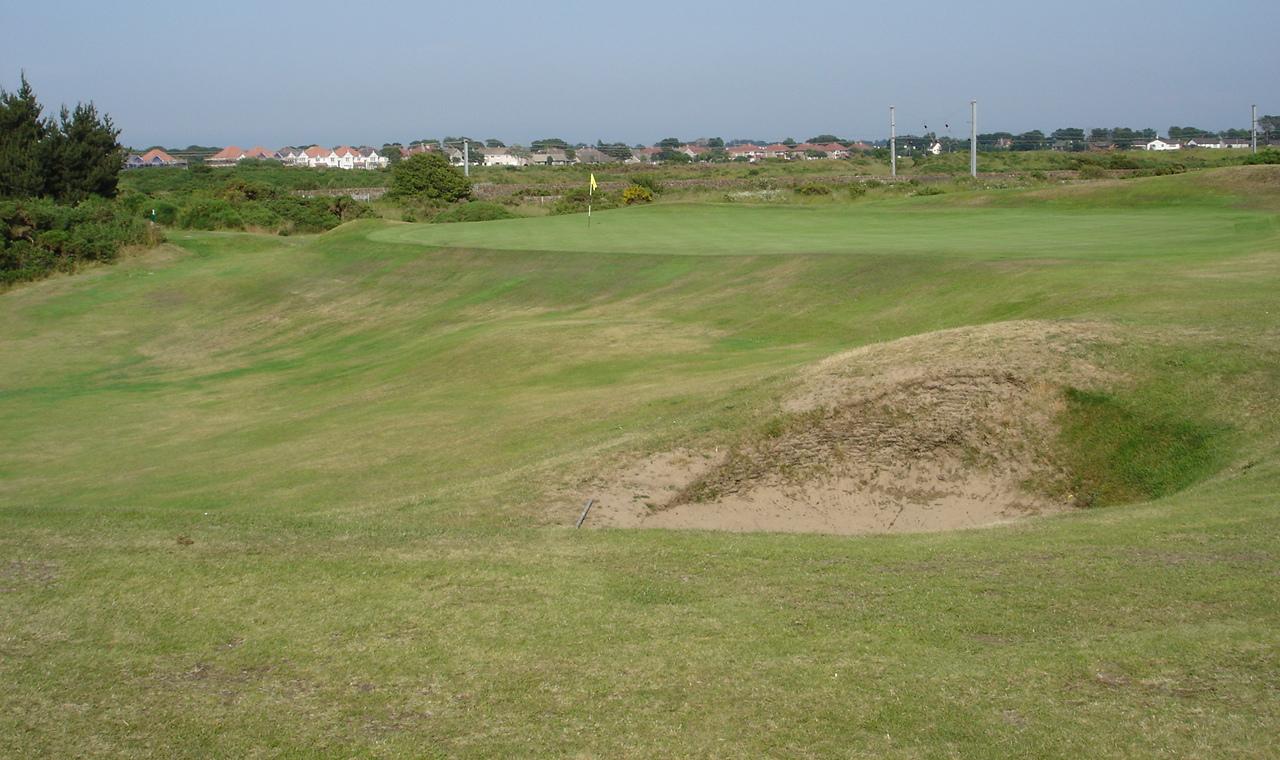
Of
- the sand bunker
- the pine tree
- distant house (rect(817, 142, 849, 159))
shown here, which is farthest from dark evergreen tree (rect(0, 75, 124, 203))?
distant house (rect(817, 142, 849, 159))

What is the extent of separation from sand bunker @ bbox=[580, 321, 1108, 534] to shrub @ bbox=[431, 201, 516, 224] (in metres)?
49.3

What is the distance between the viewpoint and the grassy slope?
6535mm

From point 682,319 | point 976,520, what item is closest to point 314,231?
point 682,319

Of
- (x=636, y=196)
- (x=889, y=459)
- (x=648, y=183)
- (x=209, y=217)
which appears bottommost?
(x=889, y=459)

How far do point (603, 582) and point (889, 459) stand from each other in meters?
6.06

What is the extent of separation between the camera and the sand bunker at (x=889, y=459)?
13500mm

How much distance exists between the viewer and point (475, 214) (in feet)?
208

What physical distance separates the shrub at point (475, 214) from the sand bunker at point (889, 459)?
49.3 m

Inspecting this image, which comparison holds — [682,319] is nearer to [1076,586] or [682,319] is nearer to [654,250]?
[654,250]

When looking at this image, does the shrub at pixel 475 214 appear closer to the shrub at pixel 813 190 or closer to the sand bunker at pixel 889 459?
the shrub at pixel 813 190

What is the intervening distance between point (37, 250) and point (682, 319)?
95.0 feet

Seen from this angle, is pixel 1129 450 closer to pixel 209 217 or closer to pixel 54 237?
pixel 54 237

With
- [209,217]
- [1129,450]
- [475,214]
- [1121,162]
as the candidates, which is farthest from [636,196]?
[1129,450]

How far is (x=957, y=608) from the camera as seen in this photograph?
27.3 ft
